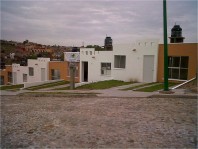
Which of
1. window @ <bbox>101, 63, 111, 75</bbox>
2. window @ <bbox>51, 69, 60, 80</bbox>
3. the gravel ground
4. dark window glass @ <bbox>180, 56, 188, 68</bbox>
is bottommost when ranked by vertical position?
the gravel ground

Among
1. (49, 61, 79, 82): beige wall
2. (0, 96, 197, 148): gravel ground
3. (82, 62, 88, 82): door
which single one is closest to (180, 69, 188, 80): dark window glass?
(0, 96, 197, 148): gravel ground

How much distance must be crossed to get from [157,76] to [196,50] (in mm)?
4536

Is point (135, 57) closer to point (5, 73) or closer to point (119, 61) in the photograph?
point (119, 61)

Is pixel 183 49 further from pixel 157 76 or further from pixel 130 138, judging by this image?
pixel 130 138

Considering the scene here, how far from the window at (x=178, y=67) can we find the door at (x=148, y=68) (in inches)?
82.0

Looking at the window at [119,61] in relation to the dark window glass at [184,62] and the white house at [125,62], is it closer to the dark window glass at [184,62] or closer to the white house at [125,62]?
the white house at [125,62]

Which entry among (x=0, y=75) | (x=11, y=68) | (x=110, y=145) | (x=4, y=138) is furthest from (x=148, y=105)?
(x=0, y=75)

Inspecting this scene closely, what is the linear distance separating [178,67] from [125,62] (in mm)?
6245

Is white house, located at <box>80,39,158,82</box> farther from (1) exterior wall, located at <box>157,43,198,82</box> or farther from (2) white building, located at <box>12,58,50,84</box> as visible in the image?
(2) white building, located at <box>12,58,50,84</box>

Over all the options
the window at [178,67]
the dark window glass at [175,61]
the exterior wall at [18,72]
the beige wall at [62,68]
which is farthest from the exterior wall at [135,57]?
the exterior wall at [18,72]

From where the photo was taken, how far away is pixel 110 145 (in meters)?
6.27

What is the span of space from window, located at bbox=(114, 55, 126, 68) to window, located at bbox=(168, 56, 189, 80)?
5.84m

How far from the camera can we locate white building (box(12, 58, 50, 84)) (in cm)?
3826

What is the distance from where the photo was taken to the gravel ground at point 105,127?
6.47 m
